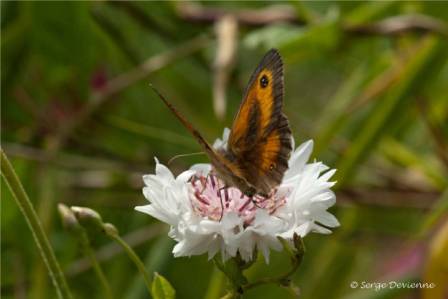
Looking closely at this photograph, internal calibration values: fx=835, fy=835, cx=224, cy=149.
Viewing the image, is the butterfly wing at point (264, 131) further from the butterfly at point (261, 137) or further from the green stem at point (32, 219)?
the green stem at point (32, 219)

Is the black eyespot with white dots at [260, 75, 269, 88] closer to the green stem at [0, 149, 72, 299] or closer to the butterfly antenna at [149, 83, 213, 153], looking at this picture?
the butterfly antenna at [149, 83, 213, 153]

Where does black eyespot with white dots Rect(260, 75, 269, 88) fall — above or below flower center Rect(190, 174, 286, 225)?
above

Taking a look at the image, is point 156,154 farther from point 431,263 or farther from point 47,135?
point 431,263

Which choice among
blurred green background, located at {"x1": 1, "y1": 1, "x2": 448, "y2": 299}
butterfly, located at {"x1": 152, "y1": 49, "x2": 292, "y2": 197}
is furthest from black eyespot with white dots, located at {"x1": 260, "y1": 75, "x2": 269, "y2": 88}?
blurred green background, located at {"x1": 1, "y1": 1, "x2": 448, "y2": 299}

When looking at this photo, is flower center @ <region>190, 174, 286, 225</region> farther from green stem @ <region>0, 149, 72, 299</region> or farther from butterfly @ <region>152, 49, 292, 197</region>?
green stem @ <region>0, 149, 72, 299</region>

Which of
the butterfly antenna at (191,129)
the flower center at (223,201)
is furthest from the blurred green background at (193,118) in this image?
the butterfly antenna at (191,129)

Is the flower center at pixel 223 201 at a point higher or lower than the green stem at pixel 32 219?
lower

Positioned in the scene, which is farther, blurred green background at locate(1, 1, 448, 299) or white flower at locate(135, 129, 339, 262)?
blurred green background at locate(1, 1, 448, 299)

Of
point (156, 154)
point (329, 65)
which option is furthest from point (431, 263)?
point (329, 65)
